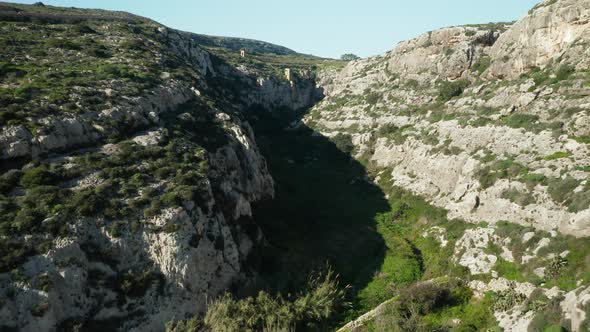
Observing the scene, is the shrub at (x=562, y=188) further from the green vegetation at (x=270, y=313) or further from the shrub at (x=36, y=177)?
the shrub at (x=36, y=177)

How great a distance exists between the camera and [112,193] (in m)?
38.1

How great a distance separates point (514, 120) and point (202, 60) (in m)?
90.5

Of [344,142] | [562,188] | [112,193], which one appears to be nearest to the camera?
→ [112,193]

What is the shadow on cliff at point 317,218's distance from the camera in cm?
4312

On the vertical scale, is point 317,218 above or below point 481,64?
below

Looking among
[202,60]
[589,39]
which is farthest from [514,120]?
[202,60]

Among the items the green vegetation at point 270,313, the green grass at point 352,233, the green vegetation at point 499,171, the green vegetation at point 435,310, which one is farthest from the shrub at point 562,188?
the green vegetation at point 270,313

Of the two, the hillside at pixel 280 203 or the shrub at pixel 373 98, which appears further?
the shrub at pixel 373 98

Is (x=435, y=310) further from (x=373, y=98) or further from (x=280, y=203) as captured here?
(x=373, y=98)

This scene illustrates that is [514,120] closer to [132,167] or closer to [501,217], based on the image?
[501,217]

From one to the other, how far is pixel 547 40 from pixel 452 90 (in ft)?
61.9

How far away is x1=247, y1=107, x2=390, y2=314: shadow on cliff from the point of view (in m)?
43.1

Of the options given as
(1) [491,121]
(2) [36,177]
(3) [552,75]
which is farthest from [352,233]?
(3) [552,75]

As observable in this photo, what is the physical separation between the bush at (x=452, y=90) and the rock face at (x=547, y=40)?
6.95m
